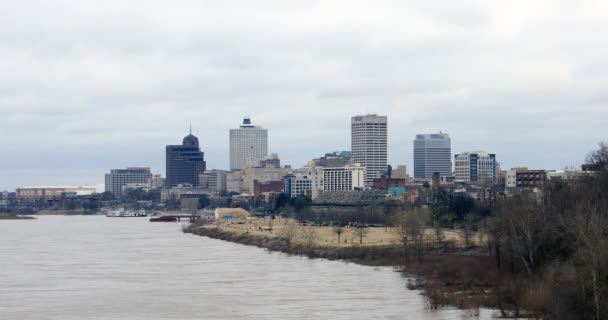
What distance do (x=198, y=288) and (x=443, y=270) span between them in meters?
18.2

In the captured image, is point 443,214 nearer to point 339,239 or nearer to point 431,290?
point 339,239

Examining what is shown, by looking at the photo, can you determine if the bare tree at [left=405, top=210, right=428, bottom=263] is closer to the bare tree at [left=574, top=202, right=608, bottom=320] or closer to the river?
the river

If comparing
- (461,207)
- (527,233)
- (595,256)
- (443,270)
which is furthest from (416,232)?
(461,207)

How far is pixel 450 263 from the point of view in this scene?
3209 inches

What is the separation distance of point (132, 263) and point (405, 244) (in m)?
25.5

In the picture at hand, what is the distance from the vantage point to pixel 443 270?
78062mm

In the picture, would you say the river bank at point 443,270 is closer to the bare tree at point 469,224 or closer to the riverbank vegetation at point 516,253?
the riverbank vegetation at point 516,253

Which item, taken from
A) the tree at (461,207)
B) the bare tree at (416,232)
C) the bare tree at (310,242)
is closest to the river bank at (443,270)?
the bare tree at (310,242)

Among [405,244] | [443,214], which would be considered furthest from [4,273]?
[443,214]

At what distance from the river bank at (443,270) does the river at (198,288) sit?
1535 mm

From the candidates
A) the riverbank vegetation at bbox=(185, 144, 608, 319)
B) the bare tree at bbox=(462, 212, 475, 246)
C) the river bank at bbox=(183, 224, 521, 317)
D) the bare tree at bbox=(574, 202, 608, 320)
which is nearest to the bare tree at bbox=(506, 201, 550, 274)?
the riverbank vegetation at bbox=(185, 144, 608, 319)

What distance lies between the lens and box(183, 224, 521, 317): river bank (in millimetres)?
60281

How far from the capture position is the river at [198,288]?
196ft

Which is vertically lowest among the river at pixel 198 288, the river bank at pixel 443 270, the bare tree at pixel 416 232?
the river at pixel 198 288
